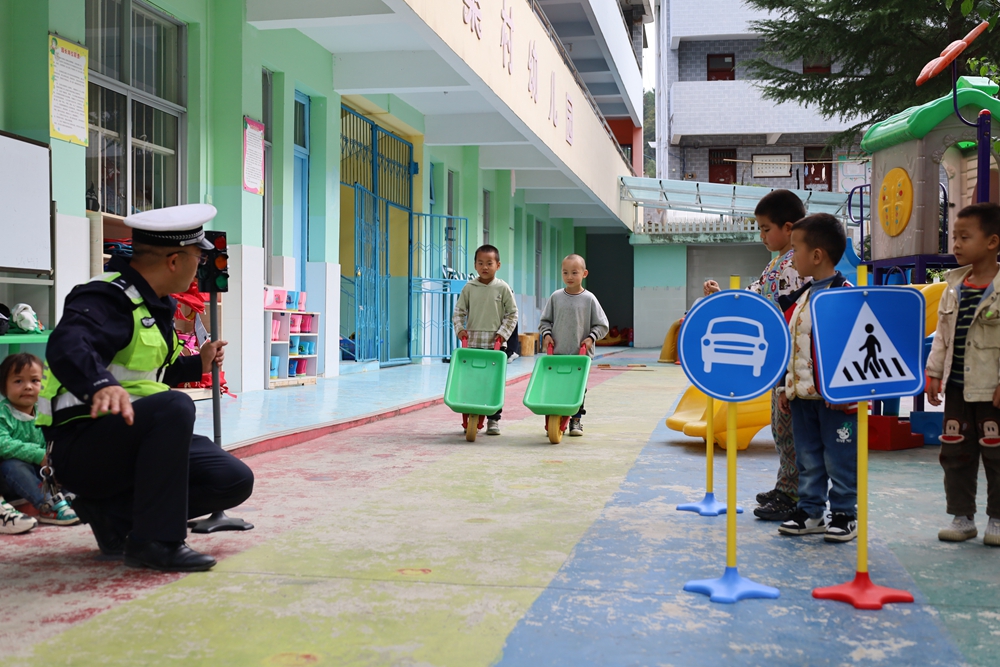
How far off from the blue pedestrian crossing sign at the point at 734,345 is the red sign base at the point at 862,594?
2.45 feet

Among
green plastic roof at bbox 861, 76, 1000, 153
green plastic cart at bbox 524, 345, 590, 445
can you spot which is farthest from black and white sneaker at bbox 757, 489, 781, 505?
green plastic roof at bbox 861, 76, 1000, 153

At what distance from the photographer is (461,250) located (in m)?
18.4

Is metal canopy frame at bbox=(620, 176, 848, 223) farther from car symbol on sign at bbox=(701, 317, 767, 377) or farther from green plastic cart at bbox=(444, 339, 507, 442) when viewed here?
car symbol on sign at bbox=(701, 317, 767, 377)

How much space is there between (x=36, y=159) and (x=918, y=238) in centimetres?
694

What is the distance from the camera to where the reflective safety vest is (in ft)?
11.8

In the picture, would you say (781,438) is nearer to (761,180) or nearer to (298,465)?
(298,465)

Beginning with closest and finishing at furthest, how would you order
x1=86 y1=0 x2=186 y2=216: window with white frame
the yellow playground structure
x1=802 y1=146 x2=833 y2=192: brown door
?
the yellow playground structure < x1=86 y1=0 x2=186 y2=216: window with white frame < x1=802 y1=146 x2=833 y2=192: brown door

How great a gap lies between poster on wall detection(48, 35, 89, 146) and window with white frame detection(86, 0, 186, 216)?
45 centimetres

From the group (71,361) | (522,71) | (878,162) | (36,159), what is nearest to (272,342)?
(36,159)

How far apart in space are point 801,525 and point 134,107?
285 inches

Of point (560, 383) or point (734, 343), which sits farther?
point (560, 383)

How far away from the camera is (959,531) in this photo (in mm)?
4270

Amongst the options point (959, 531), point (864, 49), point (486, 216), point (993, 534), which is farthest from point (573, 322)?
point (486, 216)

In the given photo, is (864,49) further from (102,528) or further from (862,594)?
(102,528)
